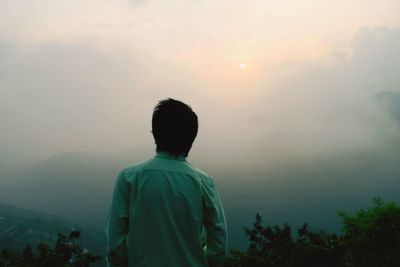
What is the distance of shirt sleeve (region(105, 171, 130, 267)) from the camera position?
9.45ft

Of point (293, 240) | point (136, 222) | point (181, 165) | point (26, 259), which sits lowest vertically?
point (26, 259)

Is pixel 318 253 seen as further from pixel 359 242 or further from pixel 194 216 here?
pixel 194 216

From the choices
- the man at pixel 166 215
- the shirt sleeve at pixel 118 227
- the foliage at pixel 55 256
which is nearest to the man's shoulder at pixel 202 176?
the man at pixel 166 215

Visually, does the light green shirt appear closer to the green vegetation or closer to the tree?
the green vegetation

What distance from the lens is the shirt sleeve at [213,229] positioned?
306 centimetres

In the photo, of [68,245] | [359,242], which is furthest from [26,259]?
[359,242]

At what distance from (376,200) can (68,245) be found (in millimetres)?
14037

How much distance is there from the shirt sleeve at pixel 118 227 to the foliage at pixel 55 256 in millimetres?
10643

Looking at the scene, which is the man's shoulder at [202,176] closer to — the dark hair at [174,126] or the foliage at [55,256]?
the dark hair at [174,126]

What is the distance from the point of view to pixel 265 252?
13.9 metres

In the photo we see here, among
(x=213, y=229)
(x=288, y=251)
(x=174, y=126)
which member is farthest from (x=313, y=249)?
(x=174, y=126)

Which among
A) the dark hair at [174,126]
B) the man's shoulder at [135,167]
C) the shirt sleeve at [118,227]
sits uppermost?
the dark hair at [174,126]

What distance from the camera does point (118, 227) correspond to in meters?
2.89

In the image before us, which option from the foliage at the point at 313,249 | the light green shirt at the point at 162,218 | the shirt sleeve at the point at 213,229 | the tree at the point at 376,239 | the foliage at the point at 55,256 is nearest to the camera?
the light green shirt at the point at 162,218
